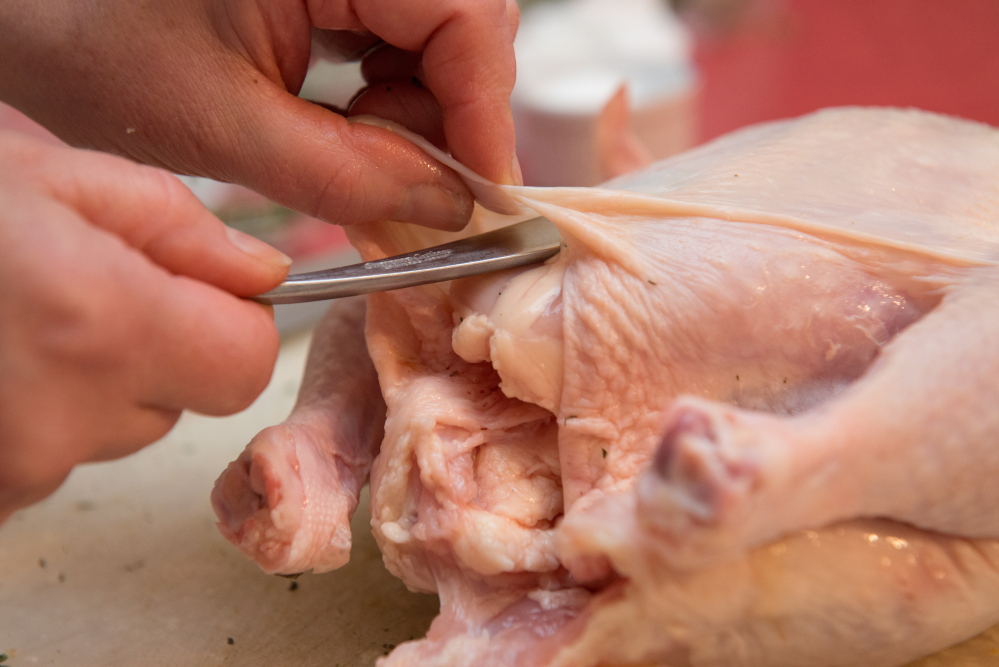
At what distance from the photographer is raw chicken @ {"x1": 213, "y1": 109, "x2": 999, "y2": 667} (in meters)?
→ 0.90

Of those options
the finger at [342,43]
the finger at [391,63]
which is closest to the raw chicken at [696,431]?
the finger at [391,63]

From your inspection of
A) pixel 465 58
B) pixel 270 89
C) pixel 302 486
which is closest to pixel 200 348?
pixel 302 486

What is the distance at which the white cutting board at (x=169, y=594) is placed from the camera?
1.29 meters

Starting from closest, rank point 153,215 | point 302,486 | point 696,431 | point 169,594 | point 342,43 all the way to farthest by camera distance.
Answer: point 696,431 < point 153,215 < point 302,486 < point 169,594 < point 342,43

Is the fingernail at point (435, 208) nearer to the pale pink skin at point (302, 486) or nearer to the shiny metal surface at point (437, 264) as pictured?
the shiny metal surface at point (437, 264)

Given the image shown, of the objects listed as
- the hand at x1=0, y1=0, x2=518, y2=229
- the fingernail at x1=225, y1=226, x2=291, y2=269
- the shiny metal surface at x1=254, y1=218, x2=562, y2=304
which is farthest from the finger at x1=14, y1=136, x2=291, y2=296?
the hand at x1=0, y1=0, x2=518, y2=229

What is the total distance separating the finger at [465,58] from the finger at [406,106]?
0.28ft

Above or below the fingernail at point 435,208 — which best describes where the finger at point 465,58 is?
above

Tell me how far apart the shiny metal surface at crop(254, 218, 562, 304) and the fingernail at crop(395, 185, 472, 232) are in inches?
1.7

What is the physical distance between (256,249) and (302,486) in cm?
38

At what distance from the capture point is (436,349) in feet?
4.51

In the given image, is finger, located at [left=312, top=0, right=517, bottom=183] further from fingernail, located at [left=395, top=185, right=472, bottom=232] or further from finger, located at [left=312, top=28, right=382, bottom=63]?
finger, located at [left=312, top=28, right=382, bottom=63]

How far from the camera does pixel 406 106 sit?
1.40 m

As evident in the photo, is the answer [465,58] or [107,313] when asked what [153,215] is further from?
[465,58]
